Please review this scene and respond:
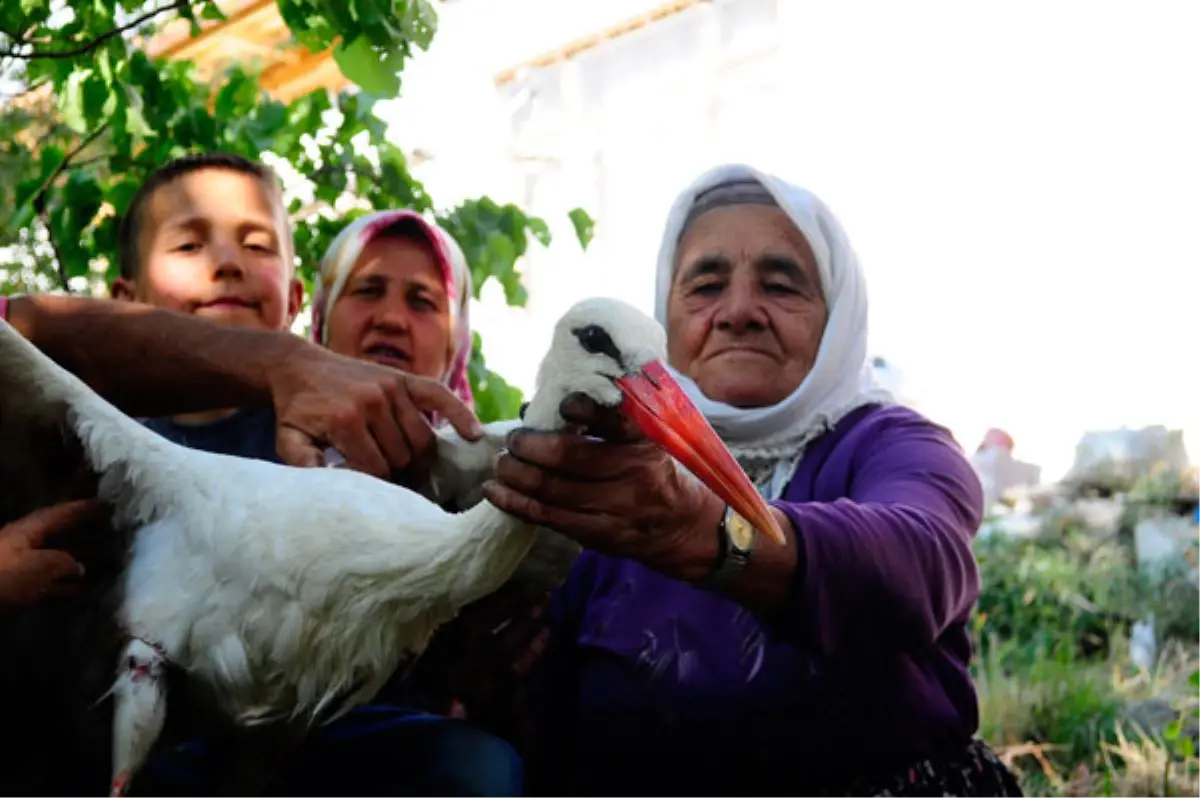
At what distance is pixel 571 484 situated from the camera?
49.6 inches

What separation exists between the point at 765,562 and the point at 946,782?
64 centimetres

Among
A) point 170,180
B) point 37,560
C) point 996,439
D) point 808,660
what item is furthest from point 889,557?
point 996,439

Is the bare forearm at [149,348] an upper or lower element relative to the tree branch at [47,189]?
lower

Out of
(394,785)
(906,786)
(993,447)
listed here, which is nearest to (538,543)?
(394,785)

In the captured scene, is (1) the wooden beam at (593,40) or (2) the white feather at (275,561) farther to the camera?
(1) the wooden beam at (593,40)

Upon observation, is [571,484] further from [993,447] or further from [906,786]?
[993,447]

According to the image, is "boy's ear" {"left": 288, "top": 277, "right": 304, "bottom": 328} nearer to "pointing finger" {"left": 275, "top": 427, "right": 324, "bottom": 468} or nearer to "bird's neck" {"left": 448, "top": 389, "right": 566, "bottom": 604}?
"pointing finger" {"left": 275, "top": 427, "right": 324, "bottom": 468}

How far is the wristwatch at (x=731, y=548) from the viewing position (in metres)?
1.37

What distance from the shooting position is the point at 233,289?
229 cm

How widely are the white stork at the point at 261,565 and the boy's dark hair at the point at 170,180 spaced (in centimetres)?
96

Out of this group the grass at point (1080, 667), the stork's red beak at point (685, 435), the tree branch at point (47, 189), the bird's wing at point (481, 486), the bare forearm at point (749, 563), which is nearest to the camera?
the stork's red beak at point (685, 435)

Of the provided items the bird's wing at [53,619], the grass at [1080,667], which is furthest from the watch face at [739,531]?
the grass at [1080,667]

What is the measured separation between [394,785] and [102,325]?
0.82m

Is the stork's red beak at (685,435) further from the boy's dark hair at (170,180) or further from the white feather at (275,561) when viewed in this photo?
the boy's dark hair at (170,180)
